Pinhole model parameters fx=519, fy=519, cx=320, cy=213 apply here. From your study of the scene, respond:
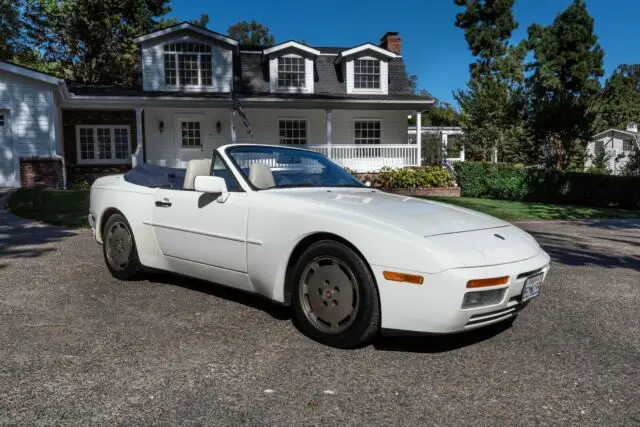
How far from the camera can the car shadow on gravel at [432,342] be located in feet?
11.7

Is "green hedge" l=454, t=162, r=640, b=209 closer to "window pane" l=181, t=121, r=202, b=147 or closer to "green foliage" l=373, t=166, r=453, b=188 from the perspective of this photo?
"green foliage" l=373, t=166, r=453, b=188

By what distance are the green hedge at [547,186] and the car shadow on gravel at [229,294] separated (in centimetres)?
1603

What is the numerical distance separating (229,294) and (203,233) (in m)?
0.87

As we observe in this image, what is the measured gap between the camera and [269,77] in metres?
23.4

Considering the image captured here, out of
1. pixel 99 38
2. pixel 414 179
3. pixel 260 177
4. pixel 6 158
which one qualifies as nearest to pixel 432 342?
pixel 260 177

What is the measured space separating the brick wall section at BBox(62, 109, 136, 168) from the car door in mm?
19167

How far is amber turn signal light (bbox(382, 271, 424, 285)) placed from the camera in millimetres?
3121

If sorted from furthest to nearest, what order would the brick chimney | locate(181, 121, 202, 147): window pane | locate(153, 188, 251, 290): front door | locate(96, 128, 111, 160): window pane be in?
the brick chimney < locate(181, 121, 202, 147): window pane < locate(96, 128, 111, 160): window pane < locate(153, 188, 251, 290): front door

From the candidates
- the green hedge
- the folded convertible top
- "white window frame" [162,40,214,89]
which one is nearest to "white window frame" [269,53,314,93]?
"white window frame" [162,40,214,89]

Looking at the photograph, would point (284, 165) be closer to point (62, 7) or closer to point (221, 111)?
point (221, 111)

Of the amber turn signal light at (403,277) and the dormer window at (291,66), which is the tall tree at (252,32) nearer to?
the dormer window at (291,66)

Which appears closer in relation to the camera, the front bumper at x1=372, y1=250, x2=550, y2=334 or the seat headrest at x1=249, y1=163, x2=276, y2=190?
the front bumper at x1=372, y1=250, x2=550, y2=334

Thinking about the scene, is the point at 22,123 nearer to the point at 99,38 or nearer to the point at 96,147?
the point at 96,147

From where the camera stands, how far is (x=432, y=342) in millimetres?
3689
